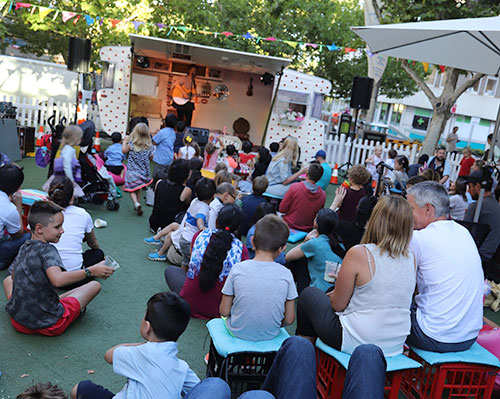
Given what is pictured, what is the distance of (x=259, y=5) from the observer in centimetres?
1927

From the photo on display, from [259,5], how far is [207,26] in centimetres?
222

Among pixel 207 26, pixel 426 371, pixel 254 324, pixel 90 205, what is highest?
pixel 207 26

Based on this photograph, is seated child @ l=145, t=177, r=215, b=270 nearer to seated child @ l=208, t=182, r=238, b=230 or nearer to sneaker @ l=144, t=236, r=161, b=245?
seated child @ l=208, t=182, r=238, b=230

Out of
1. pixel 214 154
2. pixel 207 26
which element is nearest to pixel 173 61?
pixel 207 26

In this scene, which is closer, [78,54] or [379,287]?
[379,287]

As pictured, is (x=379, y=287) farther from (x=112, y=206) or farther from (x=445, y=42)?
(x=112, y=206)

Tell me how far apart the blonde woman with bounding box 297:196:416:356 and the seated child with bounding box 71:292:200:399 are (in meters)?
0.97

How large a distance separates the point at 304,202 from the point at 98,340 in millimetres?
3255

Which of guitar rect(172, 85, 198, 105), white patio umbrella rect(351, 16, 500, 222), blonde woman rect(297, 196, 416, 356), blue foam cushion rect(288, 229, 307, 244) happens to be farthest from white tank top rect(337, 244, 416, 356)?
guitar rect(172, 85, 198, 105)

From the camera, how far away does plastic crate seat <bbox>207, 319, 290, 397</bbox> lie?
2.88m

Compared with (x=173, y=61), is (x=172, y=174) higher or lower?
lower

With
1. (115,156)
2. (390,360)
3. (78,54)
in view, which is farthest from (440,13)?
(390,360)

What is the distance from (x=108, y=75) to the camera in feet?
43.7

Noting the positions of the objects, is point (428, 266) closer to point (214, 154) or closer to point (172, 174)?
point (172, 174)
